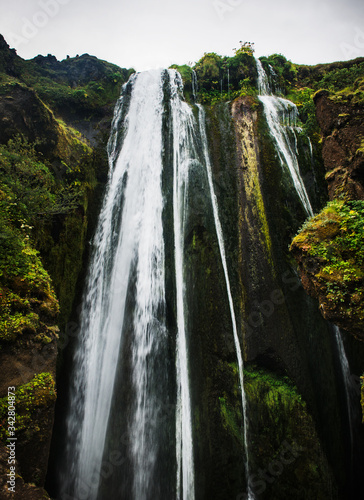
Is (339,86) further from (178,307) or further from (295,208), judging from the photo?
(178,307)

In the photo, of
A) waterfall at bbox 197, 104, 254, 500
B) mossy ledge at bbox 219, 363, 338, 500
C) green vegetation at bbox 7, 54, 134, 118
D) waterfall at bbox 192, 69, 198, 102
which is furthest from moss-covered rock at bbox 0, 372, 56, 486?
waterfall at bbox 192, 69, 198, 102

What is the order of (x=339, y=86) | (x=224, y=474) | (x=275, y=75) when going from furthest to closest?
(x=275, y=75), (x=339, y=86), (x=224, y=474)

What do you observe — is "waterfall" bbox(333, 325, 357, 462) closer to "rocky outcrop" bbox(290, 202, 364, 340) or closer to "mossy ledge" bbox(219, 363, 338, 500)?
"mossy ledge" bbox(219, 363, 338, 500)

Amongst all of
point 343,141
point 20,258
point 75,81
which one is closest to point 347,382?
point 343,141

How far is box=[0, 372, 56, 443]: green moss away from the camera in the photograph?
369 centimetres

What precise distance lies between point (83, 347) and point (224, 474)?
15.4 feet

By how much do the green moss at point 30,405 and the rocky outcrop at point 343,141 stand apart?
8.27 metres

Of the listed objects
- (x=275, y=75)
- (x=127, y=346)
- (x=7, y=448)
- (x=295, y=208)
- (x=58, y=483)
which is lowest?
(x=58, y=483)

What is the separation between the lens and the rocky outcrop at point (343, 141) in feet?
20.3

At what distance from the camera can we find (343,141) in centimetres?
700

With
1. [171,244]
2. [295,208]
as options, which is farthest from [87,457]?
[295,208]

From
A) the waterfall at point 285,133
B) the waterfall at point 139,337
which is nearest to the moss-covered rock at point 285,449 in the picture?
the waterfall at point 139,337

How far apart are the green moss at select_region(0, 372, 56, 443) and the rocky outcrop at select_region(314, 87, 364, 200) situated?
8.27 m

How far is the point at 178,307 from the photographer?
674cm
